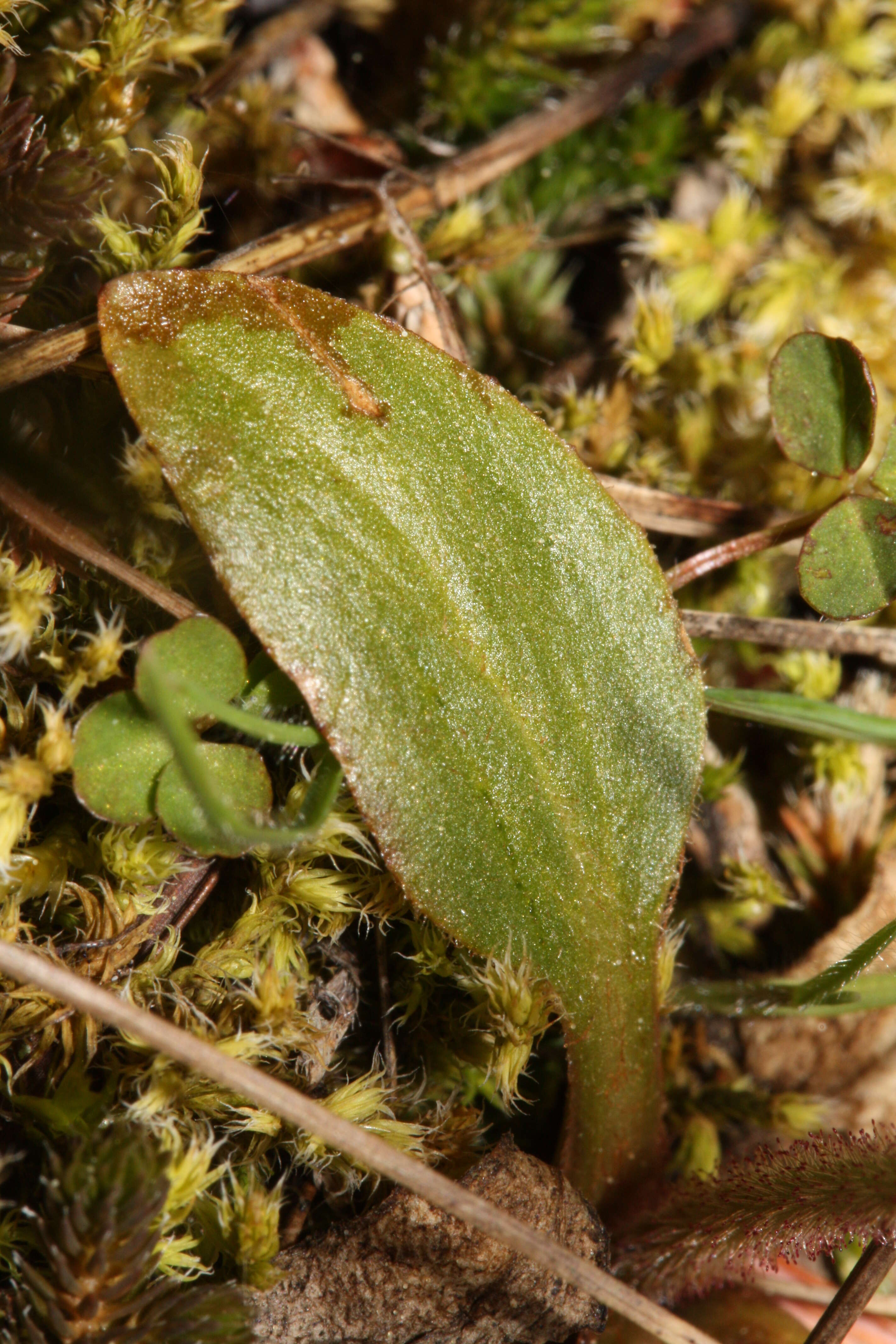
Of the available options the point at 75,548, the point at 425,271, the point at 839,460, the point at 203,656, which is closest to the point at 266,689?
the point at 203,656

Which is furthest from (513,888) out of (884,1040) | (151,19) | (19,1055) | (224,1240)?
(151,19)

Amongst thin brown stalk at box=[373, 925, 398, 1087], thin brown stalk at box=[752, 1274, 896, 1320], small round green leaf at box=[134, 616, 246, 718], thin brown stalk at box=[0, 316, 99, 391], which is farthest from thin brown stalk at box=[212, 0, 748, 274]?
thin brown stalk at box=[752, 1274, 896, 1320]

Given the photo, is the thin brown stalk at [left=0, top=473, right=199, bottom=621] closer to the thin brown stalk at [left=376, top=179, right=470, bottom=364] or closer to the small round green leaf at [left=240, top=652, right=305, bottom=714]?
the small round green leaf at [left=240, top=652, right=305, bottom=714]

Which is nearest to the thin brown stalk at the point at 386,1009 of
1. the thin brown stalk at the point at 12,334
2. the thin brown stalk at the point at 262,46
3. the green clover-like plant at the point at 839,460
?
the green clover-like plant at the point at 839,460

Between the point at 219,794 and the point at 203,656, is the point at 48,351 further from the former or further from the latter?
the point at 219,794

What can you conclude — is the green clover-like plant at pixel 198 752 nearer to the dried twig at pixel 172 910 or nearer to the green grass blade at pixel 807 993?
the dried twig at pixel 172 910

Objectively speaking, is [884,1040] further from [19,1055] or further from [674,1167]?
[19,1055]
